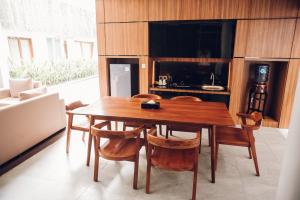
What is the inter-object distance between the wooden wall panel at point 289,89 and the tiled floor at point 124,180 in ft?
3.62

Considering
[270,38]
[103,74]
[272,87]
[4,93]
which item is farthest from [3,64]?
[272,87]

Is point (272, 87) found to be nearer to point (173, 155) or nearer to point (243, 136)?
point (243, 136)

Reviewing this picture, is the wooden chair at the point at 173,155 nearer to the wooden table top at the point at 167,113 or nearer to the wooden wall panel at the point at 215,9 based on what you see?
the wooden table top at the point at 167,113

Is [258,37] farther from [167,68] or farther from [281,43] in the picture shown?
[167,68]

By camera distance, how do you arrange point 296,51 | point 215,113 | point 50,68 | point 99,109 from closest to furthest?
point 215,113 → point 99,109 → point 296,51 → point 50,68

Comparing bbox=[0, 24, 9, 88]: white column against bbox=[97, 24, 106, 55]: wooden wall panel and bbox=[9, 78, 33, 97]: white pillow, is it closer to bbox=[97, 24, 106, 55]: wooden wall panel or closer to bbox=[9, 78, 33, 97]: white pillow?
bbox=[9, 78, 33, 97]: white pillow

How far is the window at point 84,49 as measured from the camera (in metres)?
10.1

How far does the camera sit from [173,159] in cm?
210

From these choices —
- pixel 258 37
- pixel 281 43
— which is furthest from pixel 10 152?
pixel 281 43

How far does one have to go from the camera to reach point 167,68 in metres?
4.54

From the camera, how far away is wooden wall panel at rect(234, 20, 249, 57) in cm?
370

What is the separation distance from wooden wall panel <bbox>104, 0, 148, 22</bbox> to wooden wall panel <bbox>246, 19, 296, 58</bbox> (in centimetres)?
205

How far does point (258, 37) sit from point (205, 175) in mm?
2712

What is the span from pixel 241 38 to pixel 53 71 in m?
6.65
